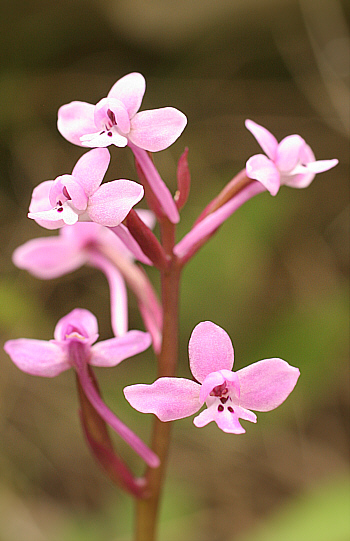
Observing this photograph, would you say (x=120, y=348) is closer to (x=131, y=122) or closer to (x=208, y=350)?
(x=208, y=350)

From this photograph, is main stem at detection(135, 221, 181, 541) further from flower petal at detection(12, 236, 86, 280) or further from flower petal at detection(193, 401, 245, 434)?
flower petal at detection(12, 236, 86, 280)

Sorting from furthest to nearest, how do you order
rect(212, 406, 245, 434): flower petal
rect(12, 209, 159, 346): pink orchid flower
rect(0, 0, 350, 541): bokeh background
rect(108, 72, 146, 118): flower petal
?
1. rect(0, 0, 350, 541): bokeh background
2. rect(12, 209, 159, 346): pink orchid flower
3. rect(108, 72, 146, 118): flower petal
4. rect(212, 406, 245, 434): flower petal

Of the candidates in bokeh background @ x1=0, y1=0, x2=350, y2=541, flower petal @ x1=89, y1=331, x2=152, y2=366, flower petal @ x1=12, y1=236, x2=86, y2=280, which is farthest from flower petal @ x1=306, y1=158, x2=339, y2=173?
bokeh background @ x1=0, y1=0, x2=350, y2=541

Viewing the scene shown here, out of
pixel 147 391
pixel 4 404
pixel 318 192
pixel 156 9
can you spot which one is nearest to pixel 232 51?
pixel 156 9

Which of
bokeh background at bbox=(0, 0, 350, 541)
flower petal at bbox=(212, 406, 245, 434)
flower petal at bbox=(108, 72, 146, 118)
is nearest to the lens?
flower petal at bbox=(212, 406, 245, 434)

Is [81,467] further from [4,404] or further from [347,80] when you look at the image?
[347,80]

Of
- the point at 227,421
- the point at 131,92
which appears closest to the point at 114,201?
the point at 131,92
